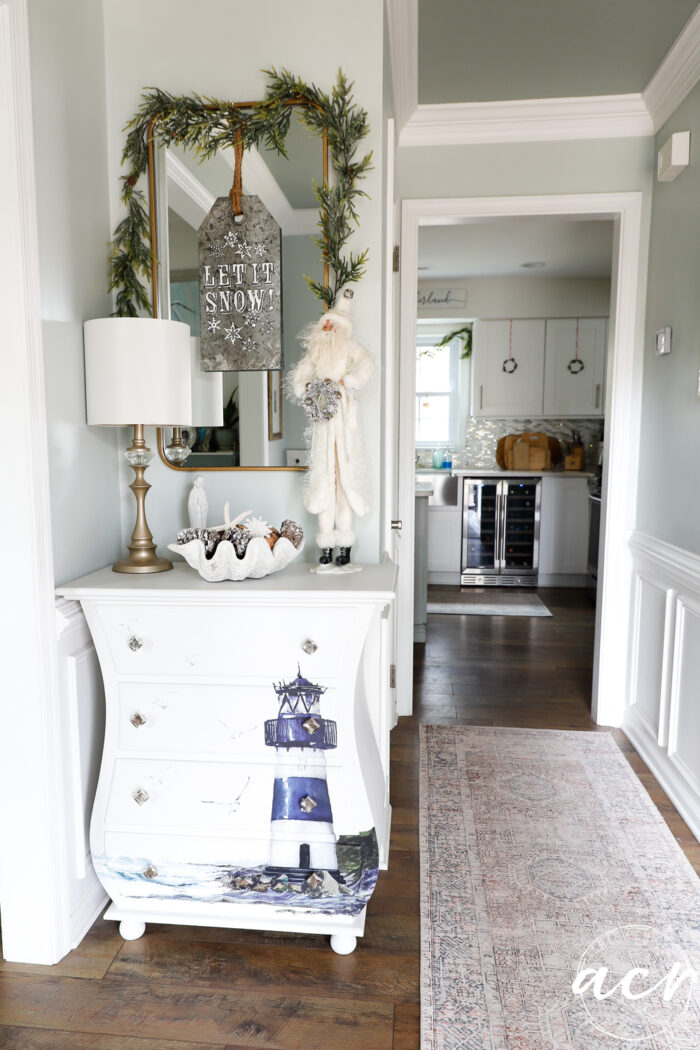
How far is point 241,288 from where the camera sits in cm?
208

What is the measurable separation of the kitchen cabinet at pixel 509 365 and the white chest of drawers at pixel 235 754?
512 cm

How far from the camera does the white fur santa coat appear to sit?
1.92 meters

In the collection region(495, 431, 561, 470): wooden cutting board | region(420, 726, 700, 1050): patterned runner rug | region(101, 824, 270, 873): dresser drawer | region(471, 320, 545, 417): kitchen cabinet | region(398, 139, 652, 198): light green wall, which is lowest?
region(420, 726, 700, 1050): patterned runner rug

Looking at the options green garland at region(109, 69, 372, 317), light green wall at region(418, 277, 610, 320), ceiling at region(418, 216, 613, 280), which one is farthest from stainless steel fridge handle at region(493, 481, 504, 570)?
green garland at region(109, 69, 372, 317)

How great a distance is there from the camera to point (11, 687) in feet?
5.73

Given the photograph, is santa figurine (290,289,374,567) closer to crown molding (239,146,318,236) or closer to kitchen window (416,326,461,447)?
crown molding (239,146,318,236)

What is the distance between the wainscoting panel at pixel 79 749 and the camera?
6.01 ft

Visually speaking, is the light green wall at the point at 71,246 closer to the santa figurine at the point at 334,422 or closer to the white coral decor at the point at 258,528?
the white coral decor at the point at 258,528

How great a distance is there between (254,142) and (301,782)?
1766 mm

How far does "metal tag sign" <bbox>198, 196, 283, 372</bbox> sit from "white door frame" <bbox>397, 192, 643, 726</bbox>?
128 centimetres

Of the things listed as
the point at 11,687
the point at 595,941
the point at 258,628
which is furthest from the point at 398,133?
the point at 595,941

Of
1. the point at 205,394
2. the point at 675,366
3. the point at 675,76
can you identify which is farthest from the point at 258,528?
the point at 675,76

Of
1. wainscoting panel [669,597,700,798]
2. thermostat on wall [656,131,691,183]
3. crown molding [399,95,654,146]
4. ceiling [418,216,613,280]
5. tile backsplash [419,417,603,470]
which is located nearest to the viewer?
wainscoting panel [669,597,700,798]

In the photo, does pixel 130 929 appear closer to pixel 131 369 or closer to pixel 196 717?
pixel 196 717
